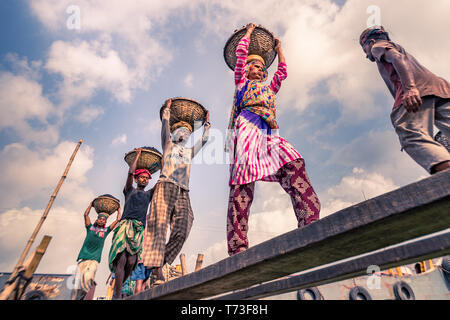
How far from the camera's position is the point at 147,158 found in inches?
184

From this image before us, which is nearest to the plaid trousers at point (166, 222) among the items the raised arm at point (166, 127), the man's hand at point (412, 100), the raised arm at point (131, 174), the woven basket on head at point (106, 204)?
the raised arm at point (166, 127)

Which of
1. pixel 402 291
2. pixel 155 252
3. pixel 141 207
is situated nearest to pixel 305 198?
pixel 155 252

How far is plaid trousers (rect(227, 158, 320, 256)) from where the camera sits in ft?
7.10

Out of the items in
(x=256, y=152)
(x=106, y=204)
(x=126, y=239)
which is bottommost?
(x=126, y=239)

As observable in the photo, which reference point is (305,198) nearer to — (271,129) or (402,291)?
(271,129)

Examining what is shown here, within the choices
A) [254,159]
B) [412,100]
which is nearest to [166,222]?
[254,159]

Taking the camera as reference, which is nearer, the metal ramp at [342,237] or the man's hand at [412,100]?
the metal ramp at [342,237]

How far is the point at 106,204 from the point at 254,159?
5.49 meters

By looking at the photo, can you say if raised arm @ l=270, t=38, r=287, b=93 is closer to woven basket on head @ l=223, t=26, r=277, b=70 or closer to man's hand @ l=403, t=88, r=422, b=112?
woven basket on head @ l=223, t=26, r=277, b=70

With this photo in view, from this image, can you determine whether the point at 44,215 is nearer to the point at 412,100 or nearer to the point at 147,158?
the point at 147,158

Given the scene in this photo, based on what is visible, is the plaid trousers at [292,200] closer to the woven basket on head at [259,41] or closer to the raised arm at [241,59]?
the raised arm at [241,59]

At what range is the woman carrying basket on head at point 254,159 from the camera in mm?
2238

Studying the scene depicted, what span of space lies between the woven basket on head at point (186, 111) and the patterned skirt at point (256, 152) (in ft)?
5.67
